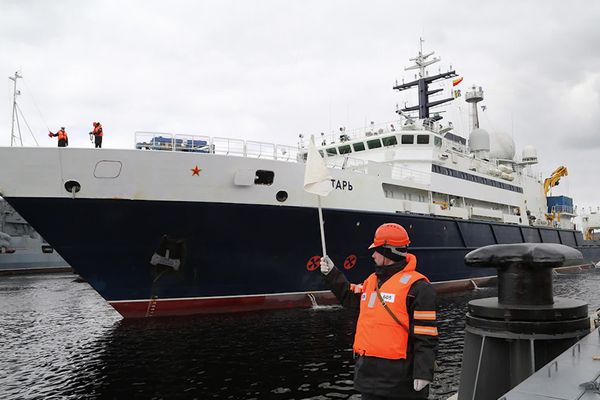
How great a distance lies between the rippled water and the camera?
21.3 feet

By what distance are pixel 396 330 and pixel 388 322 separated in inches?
2.7

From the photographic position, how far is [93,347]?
908cm

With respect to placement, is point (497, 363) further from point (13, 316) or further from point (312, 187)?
point (13, 316)

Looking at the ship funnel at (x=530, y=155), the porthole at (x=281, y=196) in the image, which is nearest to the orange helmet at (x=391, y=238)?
the porthole at (x=281, y=196)

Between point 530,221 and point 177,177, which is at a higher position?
point 177,177

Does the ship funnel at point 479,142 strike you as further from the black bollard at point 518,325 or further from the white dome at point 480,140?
the black bollard at point 518,325

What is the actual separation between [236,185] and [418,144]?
30.8 feet

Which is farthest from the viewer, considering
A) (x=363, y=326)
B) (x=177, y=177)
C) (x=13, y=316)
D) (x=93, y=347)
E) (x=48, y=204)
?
(x=13, y=316)

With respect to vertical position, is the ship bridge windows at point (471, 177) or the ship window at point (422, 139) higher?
the ship window at point (422, 139)

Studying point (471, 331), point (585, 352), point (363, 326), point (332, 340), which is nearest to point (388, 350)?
point (363, 326)

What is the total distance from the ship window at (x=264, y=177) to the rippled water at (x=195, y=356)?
349 centimetres

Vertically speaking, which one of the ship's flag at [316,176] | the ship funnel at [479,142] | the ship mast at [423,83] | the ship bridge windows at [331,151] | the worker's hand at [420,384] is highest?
the ship mast at [423,83]

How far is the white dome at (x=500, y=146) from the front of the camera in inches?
1064

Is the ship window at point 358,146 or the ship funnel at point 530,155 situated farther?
the ship funnel at point 530,155
